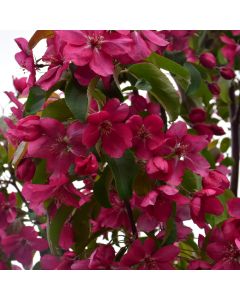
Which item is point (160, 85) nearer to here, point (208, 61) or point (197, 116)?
point (197, 116)

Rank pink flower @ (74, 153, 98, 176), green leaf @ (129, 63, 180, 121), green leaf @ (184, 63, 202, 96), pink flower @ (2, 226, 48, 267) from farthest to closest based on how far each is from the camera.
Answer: pink flower @ (2, 226, 48, 267) < green leaf @ (184, 63, 202, 96) < green leaf @ (129, 63, 180, 121) < pink flower @ (74, 153, 98, 176)

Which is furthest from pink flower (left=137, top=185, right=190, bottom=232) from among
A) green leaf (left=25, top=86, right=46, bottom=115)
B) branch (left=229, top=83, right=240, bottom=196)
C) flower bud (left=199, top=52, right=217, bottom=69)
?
branch (left=229, top=83, right=240, bottom=196)

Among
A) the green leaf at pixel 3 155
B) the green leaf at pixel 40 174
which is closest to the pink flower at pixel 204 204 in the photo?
the green leaf at pixel 40 174

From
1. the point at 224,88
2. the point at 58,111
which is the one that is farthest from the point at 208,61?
the point at 58,111

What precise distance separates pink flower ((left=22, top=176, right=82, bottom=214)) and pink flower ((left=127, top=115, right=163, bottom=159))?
11 cm

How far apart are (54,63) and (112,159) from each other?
6.4 inches

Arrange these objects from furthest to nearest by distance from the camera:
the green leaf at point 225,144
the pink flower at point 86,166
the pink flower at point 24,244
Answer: the green leaf at point 225,144 → the pink flower at point 24,244 → the pink flower at point 86,166

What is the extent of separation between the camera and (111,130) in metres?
0.78

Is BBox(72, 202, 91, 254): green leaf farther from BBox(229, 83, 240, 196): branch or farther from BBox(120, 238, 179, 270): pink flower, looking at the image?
BBox(229, 83, 240, 196): branch

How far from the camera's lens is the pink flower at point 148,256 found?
82 cm

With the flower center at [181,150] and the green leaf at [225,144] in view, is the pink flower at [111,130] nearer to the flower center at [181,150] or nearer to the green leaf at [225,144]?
the flower center at [181,150]

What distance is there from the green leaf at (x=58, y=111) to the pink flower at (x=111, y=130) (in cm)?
7

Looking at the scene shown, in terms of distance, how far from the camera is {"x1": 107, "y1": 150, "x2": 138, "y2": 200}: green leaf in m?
0.79

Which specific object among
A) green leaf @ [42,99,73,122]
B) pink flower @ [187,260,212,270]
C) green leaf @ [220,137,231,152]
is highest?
→ green leaf @ [42,99,73,122]
